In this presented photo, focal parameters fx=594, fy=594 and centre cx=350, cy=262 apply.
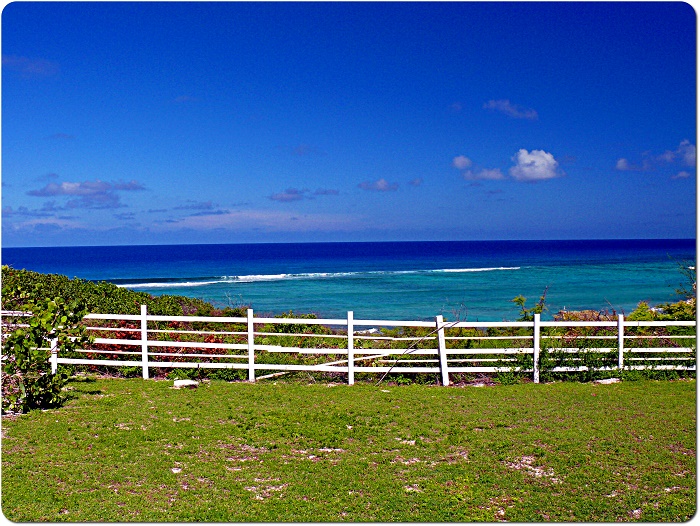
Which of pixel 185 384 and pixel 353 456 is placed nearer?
pixel 353 456

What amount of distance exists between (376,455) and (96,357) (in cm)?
853


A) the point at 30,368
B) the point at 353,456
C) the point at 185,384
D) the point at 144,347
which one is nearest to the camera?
the point at 353,456

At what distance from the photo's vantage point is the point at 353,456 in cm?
762

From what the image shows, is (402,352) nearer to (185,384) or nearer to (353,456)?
(185,384)

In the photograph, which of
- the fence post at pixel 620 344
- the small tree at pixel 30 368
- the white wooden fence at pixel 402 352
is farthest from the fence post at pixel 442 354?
the small tree at pixel 30 368

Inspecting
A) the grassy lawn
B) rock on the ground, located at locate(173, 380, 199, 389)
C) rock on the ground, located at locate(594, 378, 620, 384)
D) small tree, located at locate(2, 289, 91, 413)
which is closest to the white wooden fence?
rock on the ground, located at locate(594, 378, 620, 384)

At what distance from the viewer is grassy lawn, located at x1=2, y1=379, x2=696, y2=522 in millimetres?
6039

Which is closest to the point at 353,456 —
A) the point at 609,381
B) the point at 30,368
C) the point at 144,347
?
the point at 30,368

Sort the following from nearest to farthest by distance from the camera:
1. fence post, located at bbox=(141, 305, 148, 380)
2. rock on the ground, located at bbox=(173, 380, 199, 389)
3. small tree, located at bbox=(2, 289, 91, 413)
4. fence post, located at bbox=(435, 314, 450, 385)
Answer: small tree, located at bbox=(2, 289, 91, 413) → rock on the ground, located at bbox=(173, 380, 199, 389) → fence post, located at bbox=(435, 314, 450, 385) → fence post, located at bbox=(141, 305, 148, 380)

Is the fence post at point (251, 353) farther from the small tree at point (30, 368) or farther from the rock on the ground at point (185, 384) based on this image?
the small tree at point (30, 368)

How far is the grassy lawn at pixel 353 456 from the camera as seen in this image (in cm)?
604

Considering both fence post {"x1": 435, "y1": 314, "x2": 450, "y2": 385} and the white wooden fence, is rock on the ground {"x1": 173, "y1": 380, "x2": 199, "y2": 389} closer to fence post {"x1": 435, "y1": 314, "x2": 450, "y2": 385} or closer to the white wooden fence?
the white wooden fence

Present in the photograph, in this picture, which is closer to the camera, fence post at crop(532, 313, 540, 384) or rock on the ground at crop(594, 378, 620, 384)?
rock on the ground at crop(594, 378, 620, 384)

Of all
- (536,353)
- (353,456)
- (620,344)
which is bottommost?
(353,456)
